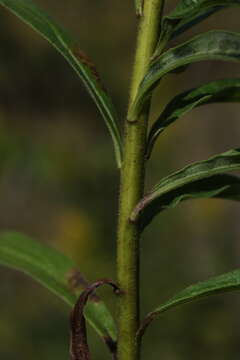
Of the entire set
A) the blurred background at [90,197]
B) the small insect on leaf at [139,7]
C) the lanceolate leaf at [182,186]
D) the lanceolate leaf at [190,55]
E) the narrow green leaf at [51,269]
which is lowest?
the blurred background at [90,197]

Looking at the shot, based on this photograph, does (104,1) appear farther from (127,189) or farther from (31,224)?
(127,189)

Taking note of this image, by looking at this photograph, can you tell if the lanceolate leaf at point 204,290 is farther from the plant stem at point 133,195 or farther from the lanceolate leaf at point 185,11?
the lanceolate leaf at point 185,11

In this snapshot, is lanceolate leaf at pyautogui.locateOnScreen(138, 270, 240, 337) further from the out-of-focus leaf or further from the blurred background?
the blurred background

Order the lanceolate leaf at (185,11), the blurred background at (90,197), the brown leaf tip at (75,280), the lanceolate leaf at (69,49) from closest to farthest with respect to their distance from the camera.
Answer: the lanceolate leaf at (185,11)
the lanceolate leaf at (69,49)
the brown leaf tip at (75,280)
the blurred background at (90,197)

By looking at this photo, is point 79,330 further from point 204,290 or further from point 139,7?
point 139,7

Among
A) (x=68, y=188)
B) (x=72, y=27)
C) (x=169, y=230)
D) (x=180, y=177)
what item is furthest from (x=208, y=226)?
(x=180, y=177)

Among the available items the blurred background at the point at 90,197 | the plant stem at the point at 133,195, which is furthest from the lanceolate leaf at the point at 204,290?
the blurred background at the point at 90,197

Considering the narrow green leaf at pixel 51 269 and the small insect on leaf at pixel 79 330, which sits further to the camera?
the narrow green leaf at pixel 51 269
